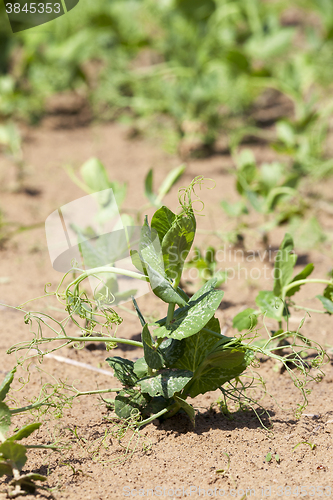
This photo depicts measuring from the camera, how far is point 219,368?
99 cm

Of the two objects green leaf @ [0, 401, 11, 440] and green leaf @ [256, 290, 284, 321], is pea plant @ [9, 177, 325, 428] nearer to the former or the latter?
green leaf @ [0, 401, 11, 440]

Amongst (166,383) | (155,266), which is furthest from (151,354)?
(155,266)

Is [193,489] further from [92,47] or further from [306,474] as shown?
[92,47]

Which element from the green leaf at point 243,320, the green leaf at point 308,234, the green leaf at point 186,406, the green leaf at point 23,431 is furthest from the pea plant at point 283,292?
the green leaf at point 308,234

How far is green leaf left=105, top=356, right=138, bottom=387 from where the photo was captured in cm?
100

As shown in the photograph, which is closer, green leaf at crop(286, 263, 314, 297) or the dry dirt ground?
the dry dirt ground

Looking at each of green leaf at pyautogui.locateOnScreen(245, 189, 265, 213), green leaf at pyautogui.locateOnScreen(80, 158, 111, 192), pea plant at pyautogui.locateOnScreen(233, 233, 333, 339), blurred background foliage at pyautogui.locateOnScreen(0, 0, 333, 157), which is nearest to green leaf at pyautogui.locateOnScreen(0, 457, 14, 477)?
pea plant at pyautogui.locateOnScreen(233, 233, 333, 339)

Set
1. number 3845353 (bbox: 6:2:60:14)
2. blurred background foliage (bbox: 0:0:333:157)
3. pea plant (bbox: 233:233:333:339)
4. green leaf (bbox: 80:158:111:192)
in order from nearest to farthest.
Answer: pea plant (bbox: 233:233:333:339), green leaf (bbox: 80:158:111:192), number 3845353 (bbox: 6:2:60:14), blurred background foliage (bbox: 0:0:333:157)

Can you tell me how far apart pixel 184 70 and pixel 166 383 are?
2217mm

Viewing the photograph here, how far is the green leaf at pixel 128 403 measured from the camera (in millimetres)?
989

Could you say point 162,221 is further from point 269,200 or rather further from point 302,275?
point 269,200

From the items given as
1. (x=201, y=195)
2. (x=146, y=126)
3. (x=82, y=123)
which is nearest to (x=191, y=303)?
(x=201, y=195)

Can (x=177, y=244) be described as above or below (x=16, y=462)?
above

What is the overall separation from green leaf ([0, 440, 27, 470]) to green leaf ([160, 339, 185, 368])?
0.98 feet
